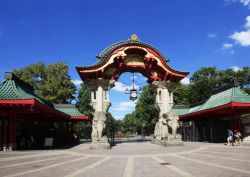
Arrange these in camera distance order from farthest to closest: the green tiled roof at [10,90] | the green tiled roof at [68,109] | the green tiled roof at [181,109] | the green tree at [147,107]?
the green tree at [147,107] < the green tiled roof at [181,109] < the green tiled roof at [68,109] < the green tiled roof at [10,90]

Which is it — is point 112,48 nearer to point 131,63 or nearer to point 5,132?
point 131,63

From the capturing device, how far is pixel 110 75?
1185 inches

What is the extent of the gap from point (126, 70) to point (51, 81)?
120 feet

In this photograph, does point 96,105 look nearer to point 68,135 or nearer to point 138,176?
point 68,135

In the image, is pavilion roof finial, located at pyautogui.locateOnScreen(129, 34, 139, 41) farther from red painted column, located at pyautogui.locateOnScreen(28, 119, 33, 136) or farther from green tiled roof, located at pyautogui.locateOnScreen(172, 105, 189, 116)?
green tiled roof, located at pyautogui.locateOnScreen(172, 105, 189, 116)

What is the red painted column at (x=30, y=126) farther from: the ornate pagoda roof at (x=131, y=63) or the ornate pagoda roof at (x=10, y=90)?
the ornate pagoda roof at (x=131, y=63)

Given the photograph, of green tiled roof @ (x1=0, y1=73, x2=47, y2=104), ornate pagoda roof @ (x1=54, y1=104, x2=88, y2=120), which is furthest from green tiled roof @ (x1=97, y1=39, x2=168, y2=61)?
ornate pagoda roof @ (x1=54, y1=104, x2=88, y2=120)

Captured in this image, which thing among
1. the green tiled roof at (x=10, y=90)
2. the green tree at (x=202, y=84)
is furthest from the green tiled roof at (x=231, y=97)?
the green tree at (x=202, y=84)

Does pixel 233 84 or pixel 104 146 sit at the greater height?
pixel 233 84

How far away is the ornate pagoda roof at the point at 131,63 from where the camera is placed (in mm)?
29047

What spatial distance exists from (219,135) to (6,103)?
23273 mm

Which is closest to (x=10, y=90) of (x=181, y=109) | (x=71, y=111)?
(x=71, y=111)

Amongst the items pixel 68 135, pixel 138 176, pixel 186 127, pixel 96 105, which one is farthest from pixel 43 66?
pixel 138 176

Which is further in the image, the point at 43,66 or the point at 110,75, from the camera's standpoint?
the point at 43,66
